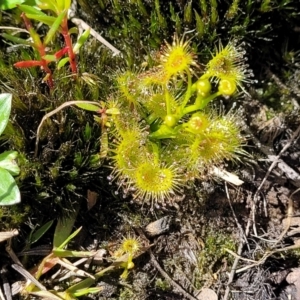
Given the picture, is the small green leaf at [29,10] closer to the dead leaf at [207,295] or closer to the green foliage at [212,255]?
the green foliage at [212,255]

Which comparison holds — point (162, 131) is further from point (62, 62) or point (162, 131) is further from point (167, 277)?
point (167, 277)

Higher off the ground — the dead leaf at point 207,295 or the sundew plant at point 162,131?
the sundew plant at point 162,131

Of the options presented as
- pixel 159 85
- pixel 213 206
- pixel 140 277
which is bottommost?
pixel 140 277

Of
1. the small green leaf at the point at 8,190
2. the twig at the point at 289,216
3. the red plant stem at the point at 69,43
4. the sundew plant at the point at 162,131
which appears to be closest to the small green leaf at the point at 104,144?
the sundew plant at the point at 162,131

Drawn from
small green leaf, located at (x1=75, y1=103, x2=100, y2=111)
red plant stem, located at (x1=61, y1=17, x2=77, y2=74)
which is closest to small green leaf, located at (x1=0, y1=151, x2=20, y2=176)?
small green leaf, located at (x1=75, y1=103, x2=100, y2=111)

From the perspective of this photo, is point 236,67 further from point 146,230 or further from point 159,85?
point 146,230

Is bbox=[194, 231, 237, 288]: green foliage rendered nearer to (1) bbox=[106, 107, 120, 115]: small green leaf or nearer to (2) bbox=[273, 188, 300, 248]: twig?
(2) bbox=[273, 188, 300, 248]: twig

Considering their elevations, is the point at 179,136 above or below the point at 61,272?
above

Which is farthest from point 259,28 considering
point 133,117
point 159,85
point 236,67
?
point 133,117
